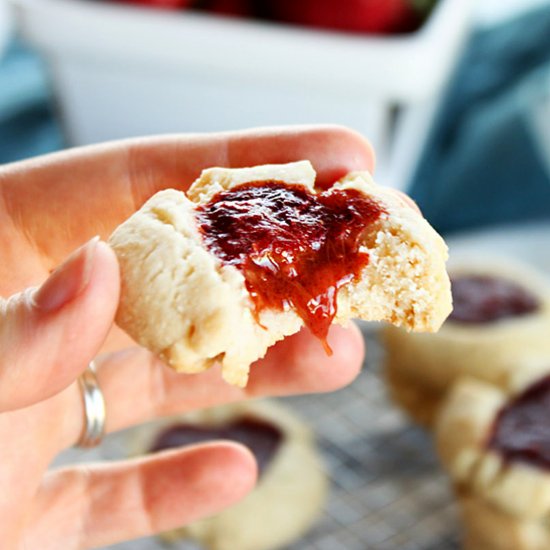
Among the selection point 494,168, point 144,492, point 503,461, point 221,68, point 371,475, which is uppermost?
point 221,68

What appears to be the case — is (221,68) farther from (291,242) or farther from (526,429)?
(291,242)

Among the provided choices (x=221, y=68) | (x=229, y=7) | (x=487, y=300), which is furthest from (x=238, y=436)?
(x=229, y=7)

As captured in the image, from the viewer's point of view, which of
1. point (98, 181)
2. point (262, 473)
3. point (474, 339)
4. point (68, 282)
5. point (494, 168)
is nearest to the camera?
point (68, 282)

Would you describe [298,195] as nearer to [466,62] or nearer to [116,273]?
[116,273]

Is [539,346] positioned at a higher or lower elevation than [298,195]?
lower

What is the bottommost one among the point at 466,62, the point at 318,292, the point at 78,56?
the point at 466,62

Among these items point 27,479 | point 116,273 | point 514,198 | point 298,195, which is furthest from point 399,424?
point 116,273
